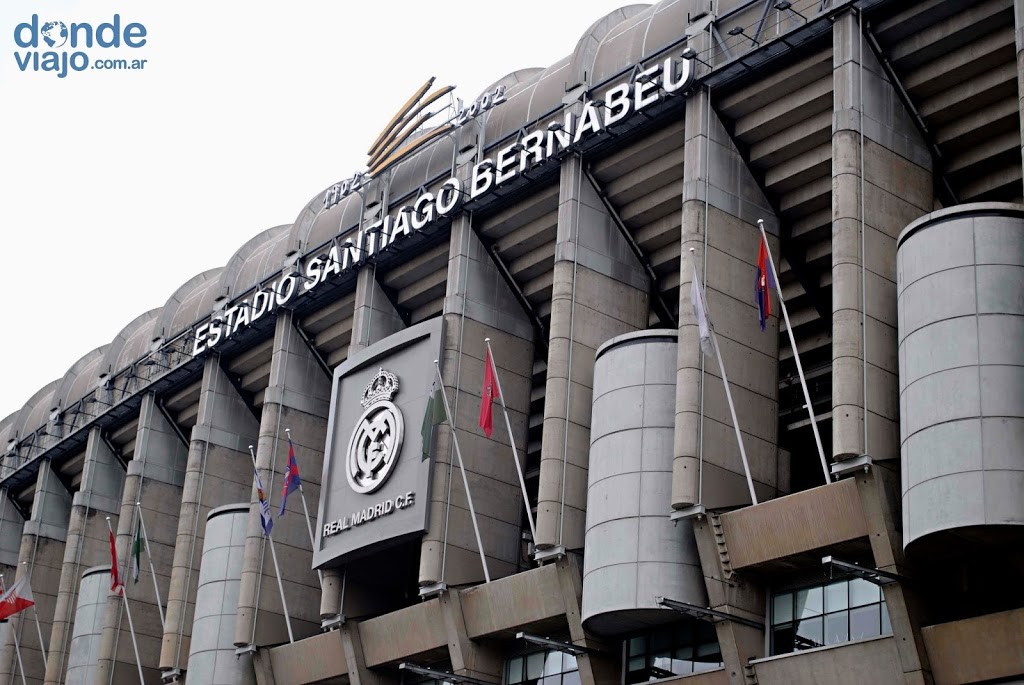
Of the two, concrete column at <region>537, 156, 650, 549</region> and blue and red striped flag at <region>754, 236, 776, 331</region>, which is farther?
concrete column at <region>537, 156, 650, 549</region>

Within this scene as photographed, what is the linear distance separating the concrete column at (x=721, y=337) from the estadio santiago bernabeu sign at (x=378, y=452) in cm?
1294

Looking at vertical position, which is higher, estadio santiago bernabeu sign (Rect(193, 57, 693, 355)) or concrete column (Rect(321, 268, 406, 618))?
estadio santiago bernabeu sign (Rect(193, 57, 693, 355))

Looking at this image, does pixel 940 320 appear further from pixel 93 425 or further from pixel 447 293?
pixel 93 425

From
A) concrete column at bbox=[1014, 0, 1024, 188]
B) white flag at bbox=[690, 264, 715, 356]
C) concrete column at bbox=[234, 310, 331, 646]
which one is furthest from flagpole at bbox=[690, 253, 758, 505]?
concrete column at bbox=[234, 310, 331, 646]

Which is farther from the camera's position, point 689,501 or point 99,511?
point 99,511

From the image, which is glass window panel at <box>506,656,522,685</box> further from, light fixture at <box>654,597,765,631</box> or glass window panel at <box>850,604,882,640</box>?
glass window panel at <box>850,604,882,640</box>

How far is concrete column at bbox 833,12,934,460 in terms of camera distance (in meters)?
43.9

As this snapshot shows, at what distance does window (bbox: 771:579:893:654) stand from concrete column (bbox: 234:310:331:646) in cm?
2599

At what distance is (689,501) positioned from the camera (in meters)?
47.6

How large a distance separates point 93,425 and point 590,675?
43993 millimetres

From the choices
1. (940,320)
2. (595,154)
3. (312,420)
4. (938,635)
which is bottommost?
(938,635)

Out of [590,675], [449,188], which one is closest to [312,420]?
[449,188]

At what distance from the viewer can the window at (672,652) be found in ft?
164

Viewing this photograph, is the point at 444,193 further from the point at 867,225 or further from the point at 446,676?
the point at 867,225
